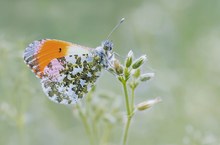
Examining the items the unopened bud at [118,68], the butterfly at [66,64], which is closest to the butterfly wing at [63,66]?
the butterfly at [66,64]

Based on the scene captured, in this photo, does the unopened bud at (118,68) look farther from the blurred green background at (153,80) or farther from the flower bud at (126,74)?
the blurred green background at (153,80)

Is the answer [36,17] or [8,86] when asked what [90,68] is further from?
[36,17]

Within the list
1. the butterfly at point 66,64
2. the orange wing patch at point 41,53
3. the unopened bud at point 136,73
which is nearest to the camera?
the unopened bud at point 136,73

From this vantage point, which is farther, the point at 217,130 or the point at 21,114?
the point at 217,130

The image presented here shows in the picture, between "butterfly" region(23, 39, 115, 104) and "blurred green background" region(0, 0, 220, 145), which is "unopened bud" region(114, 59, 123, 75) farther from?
"blurred green background" region(0, 0, 220, 145)

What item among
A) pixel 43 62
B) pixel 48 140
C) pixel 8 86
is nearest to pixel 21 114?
pixel 8 86

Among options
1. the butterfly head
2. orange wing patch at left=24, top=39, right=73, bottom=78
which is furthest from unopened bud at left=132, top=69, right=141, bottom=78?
orange wing patch at left=24, top=39, right=73, bottom=78
